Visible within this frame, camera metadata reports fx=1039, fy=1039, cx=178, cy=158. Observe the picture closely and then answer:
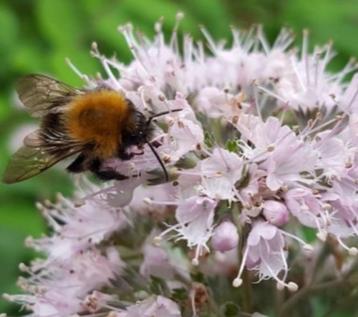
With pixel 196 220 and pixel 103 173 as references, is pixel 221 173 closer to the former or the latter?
pixel 196 220

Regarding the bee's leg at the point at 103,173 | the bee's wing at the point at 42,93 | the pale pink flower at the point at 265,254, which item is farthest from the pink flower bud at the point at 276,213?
the bee's wing at the point at 42,93

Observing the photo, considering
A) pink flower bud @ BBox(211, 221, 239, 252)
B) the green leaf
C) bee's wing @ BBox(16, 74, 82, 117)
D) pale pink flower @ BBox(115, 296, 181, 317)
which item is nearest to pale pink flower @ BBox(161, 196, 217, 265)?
pink flower bud @ BBox(211, 221, 239, 252)

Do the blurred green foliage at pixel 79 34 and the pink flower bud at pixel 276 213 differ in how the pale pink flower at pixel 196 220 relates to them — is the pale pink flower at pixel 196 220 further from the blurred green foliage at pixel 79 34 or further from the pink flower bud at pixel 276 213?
the blurred green foliage at pixel 79 34

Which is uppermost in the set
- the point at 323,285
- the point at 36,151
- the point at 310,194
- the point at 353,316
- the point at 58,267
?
the point at 36,151

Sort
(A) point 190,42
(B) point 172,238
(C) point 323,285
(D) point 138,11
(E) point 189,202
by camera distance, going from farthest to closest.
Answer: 1. (D) point 138,11
2. (A) point 190,42
3. (C) point 323,285
4. (B) point 172,238
5. (E) point 189,202

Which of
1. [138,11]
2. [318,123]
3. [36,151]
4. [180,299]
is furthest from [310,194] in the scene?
[138,11]

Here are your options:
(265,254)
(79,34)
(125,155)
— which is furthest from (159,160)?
(79,34)

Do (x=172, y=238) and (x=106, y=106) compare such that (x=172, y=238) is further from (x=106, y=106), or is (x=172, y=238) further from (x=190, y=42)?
(x=190, y=42)
